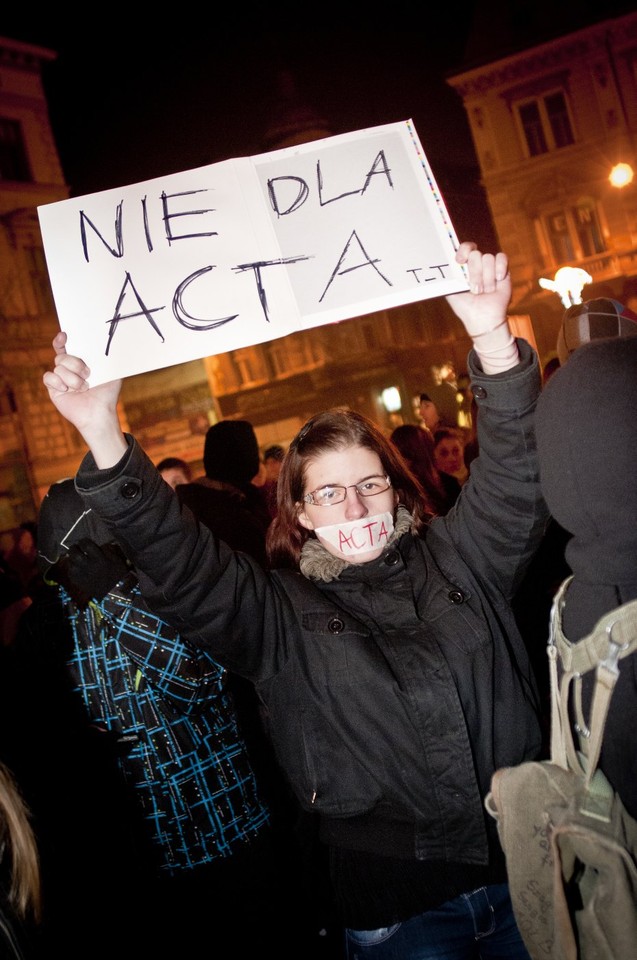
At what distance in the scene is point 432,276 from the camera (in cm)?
163

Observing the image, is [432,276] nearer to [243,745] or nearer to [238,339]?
[238,339]

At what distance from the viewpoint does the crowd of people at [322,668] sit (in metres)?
1.25

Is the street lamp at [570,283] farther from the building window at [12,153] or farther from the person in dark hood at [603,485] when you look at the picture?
the building window at [12,153]

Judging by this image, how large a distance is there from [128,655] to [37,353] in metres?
17.7

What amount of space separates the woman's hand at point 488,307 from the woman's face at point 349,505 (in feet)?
1.60

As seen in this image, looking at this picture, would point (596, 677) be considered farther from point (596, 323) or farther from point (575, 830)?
point (596, 323)

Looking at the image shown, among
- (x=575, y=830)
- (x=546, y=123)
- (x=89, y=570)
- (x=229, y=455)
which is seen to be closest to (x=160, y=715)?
(x=89, y=570)

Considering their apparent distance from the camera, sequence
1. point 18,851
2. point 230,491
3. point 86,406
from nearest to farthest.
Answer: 1. point 18,851
2. point 86,406
3. point 230,491

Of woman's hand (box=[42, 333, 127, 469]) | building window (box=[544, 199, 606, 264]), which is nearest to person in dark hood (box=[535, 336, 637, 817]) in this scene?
woman's hand (box=[42, 333, 127, 469])

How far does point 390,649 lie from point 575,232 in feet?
73.5

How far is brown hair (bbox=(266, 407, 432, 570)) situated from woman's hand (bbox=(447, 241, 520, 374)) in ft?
1.68

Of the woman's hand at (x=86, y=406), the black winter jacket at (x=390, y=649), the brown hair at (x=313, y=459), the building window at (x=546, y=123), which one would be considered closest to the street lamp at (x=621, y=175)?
the building window at (x=546, y=123)

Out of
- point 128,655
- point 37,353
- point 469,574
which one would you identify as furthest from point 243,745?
point 37,353

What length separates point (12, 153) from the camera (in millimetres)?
18547
